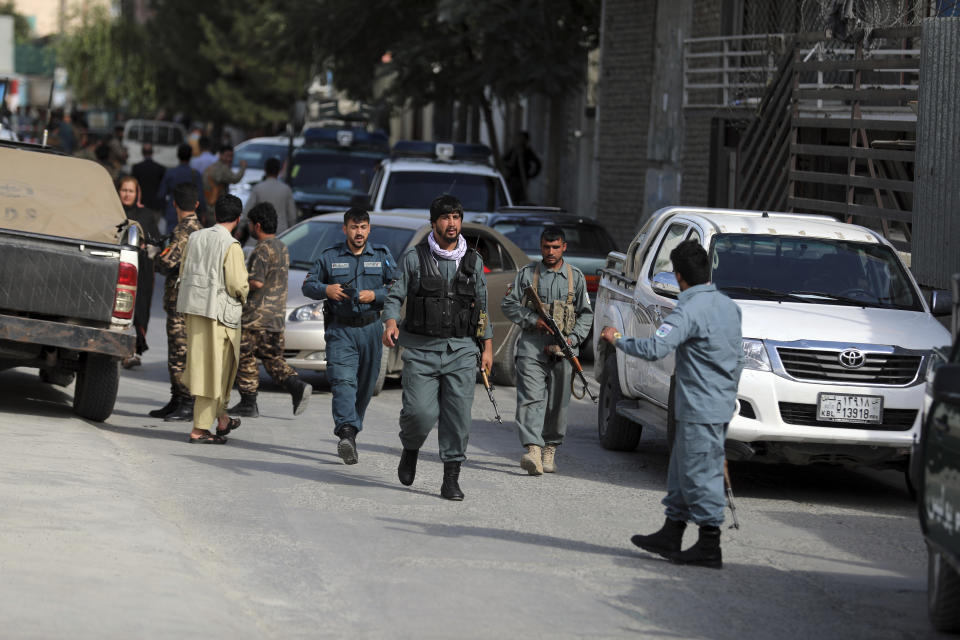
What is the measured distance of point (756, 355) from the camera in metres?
9.68

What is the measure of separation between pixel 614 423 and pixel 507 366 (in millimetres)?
3818

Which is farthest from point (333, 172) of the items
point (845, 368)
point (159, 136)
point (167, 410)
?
point (159, 136)

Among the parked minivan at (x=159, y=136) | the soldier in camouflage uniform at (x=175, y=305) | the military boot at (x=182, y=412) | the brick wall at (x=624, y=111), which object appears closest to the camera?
the soldier in camouflage uniform at (x=175, y=305)

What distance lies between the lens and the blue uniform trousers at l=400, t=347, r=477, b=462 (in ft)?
30.8

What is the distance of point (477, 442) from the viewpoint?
12.1m

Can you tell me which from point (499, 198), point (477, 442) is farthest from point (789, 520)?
point (499, 198)

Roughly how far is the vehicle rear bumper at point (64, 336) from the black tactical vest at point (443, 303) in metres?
2.52

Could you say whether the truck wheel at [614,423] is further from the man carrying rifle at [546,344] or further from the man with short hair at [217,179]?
the man with short hair at [217,179]

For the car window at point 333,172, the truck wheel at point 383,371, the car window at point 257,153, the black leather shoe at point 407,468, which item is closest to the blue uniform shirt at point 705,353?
the black leather shoe at point 407,468

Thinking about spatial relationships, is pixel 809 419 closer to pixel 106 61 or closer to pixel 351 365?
pixel 351 365

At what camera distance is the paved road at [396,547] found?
650cm

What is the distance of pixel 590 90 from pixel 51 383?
21.1 metres

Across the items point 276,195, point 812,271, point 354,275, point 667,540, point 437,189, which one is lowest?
point 667,540

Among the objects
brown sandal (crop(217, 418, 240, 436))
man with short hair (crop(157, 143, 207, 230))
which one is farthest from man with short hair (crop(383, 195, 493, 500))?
man with short hair (crop(157, 143, 207, 230))
